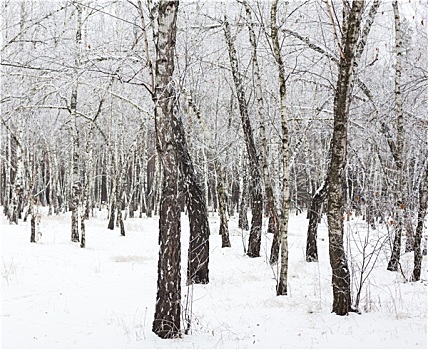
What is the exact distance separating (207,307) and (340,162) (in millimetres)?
3106

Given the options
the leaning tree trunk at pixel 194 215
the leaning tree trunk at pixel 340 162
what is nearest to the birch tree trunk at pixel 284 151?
the leaning tree trunk at pixel 340 162

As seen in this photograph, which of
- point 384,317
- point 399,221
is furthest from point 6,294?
point 399,221

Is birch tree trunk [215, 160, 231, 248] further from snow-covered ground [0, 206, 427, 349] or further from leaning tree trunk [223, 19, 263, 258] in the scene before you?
snow-covered ground [0, 206, 427, 349]

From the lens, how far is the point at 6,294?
7332 mm

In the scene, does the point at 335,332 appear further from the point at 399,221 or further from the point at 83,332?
the point at 399,221

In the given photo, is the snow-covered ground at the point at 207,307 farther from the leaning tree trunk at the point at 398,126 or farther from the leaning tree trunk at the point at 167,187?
the leaning tree trunk at the point at 398,126

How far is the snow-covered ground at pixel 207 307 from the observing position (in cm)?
534

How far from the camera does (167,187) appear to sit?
5328 mm

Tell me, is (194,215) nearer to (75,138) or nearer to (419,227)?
(419,227)

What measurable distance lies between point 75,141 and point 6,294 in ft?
24.1

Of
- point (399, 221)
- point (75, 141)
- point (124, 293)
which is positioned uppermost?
point (75, 141)

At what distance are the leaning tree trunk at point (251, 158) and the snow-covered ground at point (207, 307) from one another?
0.69 meters

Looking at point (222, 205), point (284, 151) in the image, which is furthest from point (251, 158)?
point (284, 151)

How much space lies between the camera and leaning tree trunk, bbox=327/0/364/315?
5547 millimetres
